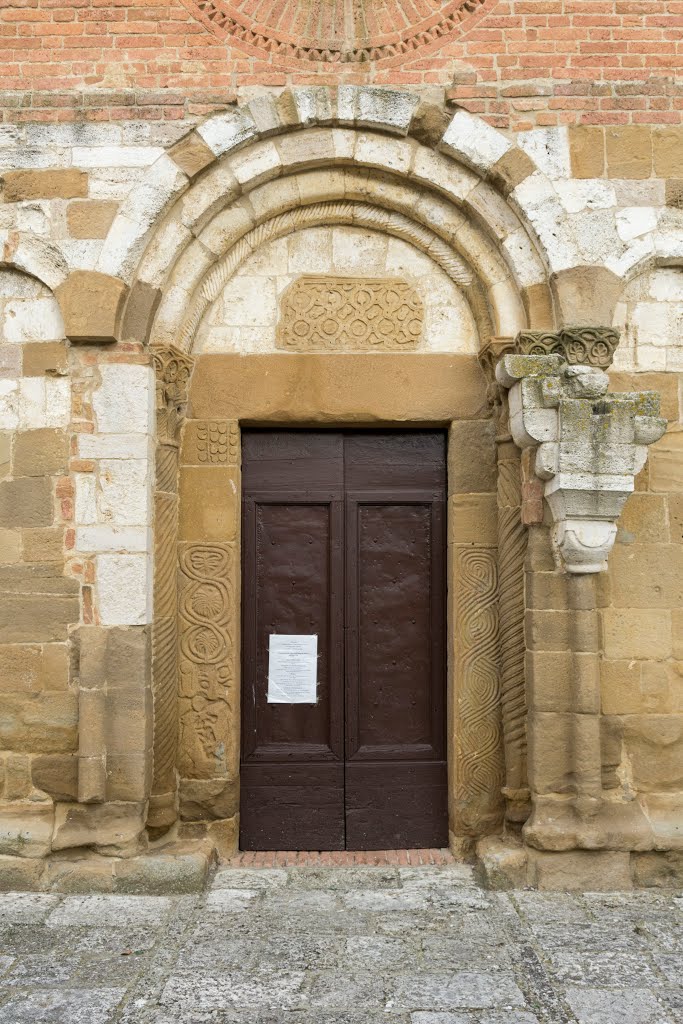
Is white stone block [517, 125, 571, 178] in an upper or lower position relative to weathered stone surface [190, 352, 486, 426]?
upper

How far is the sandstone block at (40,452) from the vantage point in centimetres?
441

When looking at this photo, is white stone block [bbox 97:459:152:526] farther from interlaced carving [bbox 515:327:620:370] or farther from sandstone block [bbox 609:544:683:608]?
sandstone block [bbox 609:544:683:608]

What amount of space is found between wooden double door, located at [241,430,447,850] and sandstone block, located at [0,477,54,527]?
42.3 inches

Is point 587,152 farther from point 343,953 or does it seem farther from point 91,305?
point 343,953

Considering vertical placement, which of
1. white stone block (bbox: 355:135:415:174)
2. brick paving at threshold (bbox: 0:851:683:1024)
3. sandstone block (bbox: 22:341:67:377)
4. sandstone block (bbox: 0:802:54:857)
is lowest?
brick paving at threshold (bbox: 0:851:683:1024)

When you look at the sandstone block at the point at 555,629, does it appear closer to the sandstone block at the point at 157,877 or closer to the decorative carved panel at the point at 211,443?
the decorative carved panel at the point at 211,443

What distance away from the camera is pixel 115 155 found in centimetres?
443

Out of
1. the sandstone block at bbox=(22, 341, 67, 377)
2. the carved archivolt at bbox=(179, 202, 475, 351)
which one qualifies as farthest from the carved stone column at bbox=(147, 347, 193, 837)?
the sandstone block at bbox=(22, 341, 67, 377)

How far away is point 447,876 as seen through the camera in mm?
4348

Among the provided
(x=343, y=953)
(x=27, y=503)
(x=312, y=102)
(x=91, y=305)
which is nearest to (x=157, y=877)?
(x=343, y=953)

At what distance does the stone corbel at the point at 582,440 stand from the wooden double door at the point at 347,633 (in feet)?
2.58

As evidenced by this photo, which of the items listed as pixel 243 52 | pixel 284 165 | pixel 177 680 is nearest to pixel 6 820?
pixel 177 680

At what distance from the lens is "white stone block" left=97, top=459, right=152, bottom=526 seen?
4.35 meters

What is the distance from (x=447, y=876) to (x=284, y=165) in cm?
389
